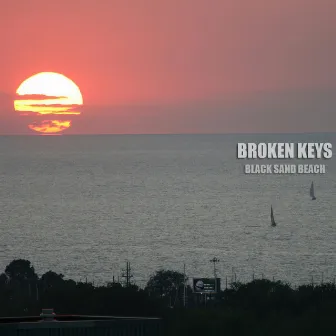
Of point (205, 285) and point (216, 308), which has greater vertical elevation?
point (205, 285)

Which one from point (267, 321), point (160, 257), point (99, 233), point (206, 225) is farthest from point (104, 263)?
point (267, 321)

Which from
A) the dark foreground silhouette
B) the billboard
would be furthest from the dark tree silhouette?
the billboard

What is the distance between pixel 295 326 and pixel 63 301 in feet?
69.2

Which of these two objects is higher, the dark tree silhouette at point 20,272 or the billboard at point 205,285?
the dark tree silhouette at point 20,272

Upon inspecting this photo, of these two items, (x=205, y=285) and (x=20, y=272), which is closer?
(x=205, y=285)

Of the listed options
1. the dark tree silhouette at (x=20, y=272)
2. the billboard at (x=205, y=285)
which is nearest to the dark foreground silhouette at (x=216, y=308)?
the billboard at (x=205, y=285)

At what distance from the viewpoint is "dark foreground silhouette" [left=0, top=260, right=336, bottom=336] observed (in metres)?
59.8

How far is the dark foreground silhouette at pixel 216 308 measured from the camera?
5975 centimetres

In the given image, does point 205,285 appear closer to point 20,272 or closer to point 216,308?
point 216,308

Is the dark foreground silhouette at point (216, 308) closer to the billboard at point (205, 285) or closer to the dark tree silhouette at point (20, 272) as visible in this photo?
the billboard at point (205, 285)

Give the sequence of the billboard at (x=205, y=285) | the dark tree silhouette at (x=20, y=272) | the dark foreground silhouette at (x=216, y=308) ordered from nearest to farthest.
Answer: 1. the dark foreground silhouette at (x=216, y=308)
2. the billboard at (x=205, y=285)
3. the dark tree silhouette at (x=20, y=272)

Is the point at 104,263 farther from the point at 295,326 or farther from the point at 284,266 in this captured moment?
the point at 295,326

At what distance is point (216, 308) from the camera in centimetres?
7319

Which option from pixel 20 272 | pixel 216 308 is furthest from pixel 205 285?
pixel 20 272
